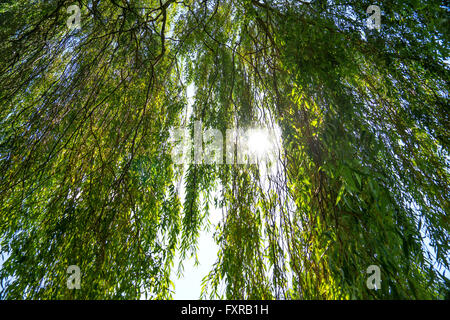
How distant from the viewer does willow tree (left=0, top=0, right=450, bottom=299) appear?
110cm

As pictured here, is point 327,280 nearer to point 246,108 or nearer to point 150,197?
point 150,197

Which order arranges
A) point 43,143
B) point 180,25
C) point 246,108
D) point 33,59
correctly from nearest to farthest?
point 43,143
point 33,59
point 246,108
point 180,25

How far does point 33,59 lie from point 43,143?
2.12 feet

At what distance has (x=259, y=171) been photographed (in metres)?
1.82

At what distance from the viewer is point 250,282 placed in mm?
1441

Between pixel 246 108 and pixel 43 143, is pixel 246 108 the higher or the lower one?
the higher one

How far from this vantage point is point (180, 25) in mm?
2379

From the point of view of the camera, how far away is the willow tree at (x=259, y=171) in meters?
1.10

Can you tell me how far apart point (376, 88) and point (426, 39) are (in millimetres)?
439

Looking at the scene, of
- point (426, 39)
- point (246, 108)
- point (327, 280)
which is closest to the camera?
point (327, 280)
